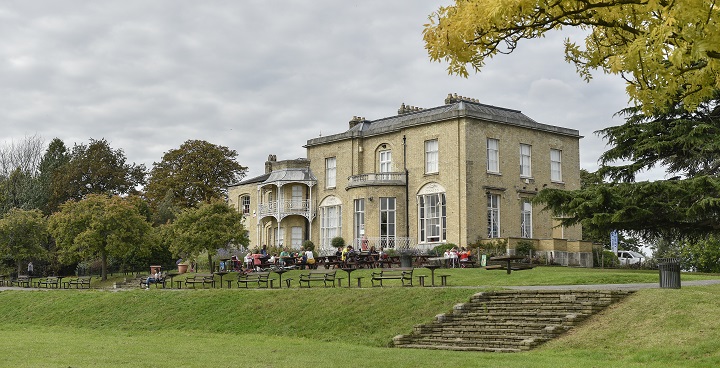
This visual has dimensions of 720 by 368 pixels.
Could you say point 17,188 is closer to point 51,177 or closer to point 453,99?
point 51,177

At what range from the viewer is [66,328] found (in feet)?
93.0

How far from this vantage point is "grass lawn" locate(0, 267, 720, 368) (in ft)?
53.8

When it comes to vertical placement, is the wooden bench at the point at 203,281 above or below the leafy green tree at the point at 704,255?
below

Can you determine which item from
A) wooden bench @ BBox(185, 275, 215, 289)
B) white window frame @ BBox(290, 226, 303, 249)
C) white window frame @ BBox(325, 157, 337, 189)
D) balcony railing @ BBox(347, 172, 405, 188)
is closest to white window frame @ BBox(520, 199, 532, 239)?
balcony railing @ BBox(347, 172, 405, 188)

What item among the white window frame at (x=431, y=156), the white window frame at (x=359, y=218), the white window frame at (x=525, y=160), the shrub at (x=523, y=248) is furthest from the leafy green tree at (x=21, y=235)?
the white window frame at (x=525, y=160)

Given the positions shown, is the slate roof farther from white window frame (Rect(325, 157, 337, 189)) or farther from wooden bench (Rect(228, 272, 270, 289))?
wooden bench (Rect(228, 272, 270, 289))

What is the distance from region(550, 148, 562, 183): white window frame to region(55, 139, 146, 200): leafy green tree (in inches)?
1506

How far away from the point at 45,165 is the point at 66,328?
155ft

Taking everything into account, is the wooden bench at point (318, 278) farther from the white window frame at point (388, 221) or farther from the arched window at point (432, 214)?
the arched window at point (432, 214)

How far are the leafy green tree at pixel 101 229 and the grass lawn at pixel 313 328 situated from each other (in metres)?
8.71

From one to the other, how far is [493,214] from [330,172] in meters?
11.4

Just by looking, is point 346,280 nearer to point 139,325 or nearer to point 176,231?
point 139,325

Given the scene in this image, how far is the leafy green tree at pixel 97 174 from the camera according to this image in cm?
6869

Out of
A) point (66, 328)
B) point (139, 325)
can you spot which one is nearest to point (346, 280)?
point (139, 325)
